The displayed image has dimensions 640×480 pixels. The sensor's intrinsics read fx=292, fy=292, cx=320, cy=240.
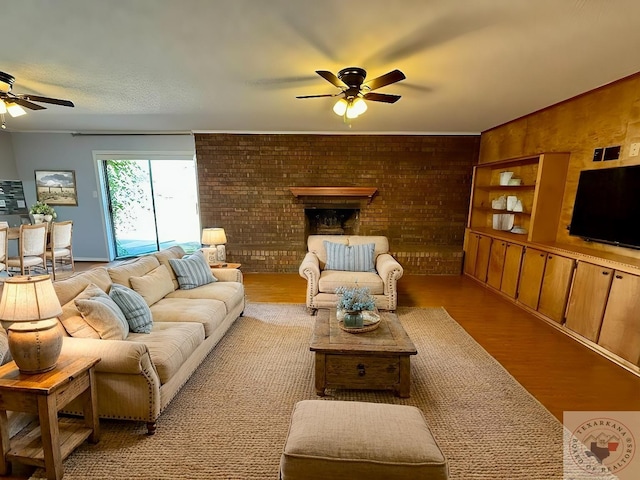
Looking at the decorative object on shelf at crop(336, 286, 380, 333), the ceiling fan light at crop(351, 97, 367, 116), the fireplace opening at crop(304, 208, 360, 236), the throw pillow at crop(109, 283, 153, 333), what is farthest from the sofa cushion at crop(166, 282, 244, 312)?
the fireplace opening at crop(304, 208, 360, 236)

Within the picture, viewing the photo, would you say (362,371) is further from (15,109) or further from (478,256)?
(15,109)

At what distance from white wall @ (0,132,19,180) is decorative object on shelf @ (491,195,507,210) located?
8790 millimetres

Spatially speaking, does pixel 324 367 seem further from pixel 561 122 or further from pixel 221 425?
pixel 561 122

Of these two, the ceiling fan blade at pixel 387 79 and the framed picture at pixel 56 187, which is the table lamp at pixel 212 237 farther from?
the framed picture at pixel 56 187

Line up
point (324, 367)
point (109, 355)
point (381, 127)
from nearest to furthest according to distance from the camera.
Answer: point (109, 355)
point (324, 367)
point (381, 127)

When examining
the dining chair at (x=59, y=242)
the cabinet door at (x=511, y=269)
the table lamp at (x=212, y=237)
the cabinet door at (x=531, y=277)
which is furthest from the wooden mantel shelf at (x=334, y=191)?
the dining chair at (x=59, y=242)

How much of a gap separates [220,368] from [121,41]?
2625 mm

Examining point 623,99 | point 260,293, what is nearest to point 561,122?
point 623,99

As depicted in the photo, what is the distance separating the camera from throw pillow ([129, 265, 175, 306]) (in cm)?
258

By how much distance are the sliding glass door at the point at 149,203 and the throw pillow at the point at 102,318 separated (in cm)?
399

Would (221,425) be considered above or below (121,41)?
below

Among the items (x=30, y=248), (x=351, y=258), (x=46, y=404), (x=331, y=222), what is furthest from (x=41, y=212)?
(x=351, y=258)

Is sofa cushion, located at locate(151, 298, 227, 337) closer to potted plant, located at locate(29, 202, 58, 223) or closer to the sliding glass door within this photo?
the sliding glass door

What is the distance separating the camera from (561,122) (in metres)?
3.50
